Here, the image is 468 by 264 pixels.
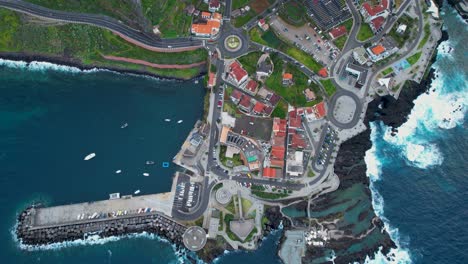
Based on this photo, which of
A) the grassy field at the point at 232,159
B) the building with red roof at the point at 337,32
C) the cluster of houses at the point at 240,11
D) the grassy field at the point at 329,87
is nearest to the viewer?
the grassy field at the point at 232,159

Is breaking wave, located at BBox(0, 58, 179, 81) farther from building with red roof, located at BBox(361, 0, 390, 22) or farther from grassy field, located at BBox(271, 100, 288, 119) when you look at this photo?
building with red roof, located at BBox(361, 0, 390, 22)

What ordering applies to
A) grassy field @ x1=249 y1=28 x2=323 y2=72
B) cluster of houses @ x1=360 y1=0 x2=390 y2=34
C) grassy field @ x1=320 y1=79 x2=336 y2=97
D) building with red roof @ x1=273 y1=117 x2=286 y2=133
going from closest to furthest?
building with red roof @ x1=273 y1=117 x2=286 y2=133
grassy field @ x1=320 y1=79 x2=336 y2=97
grassy field @ x1=249 y1=28 x2=323 y2=72
cluster of houses @ x1=360 y1=0 x2=390 y2=34

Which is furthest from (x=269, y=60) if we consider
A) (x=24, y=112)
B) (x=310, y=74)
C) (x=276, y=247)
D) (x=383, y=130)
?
(x=24, y=112)

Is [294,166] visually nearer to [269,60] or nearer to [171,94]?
[269,60]

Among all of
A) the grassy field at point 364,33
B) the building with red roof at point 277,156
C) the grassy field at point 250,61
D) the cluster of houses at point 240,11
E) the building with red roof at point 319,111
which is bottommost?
the building with red roof at point 277,156

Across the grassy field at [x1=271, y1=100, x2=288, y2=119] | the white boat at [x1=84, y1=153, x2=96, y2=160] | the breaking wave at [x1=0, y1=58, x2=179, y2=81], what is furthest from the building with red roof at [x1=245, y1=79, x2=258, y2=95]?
the white boat at [x1=84, y1=153, x2=96, y2=160]

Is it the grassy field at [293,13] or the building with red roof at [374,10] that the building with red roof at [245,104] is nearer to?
the grassy field at [293,13]

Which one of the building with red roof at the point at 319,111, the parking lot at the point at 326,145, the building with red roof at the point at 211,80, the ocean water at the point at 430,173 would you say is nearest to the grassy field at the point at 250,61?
the building with red roof at the point at 211,80
